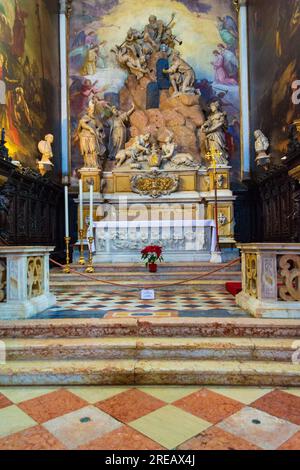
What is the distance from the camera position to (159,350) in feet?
9.83

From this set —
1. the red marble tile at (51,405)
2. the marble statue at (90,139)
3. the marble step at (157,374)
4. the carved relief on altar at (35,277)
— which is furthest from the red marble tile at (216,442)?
the marble statue at (90,139)

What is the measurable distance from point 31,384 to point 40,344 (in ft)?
1.30

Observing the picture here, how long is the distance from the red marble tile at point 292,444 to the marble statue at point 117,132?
10.2 m

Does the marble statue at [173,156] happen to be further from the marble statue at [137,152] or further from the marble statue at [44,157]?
the marble statue at [44,157]

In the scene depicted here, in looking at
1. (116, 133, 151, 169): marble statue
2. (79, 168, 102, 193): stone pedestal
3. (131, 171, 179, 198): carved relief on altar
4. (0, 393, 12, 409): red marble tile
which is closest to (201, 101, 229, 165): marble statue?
(131, 171, 179, 198): carved relief on altar

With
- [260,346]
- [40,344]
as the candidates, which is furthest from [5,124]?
[260,346]

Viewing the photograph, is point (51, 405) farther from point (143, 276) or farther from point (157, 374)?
point (143, 276)

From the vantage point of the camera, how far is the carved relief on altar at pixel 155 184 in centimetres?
1029

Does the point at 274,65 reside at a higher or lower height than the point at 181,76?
lower

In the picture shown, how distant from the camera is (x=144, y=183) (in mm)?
10336

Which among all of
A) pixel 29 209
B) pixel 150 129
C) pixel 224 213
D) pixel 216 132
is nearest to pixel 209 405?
pixel 29 209

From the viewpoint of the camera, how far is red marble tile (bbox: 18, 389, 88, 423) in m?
2.25

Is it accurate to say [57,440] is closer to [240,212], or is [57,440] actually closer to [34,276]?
[34,276]

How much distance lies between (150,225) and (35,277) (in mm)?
4466
